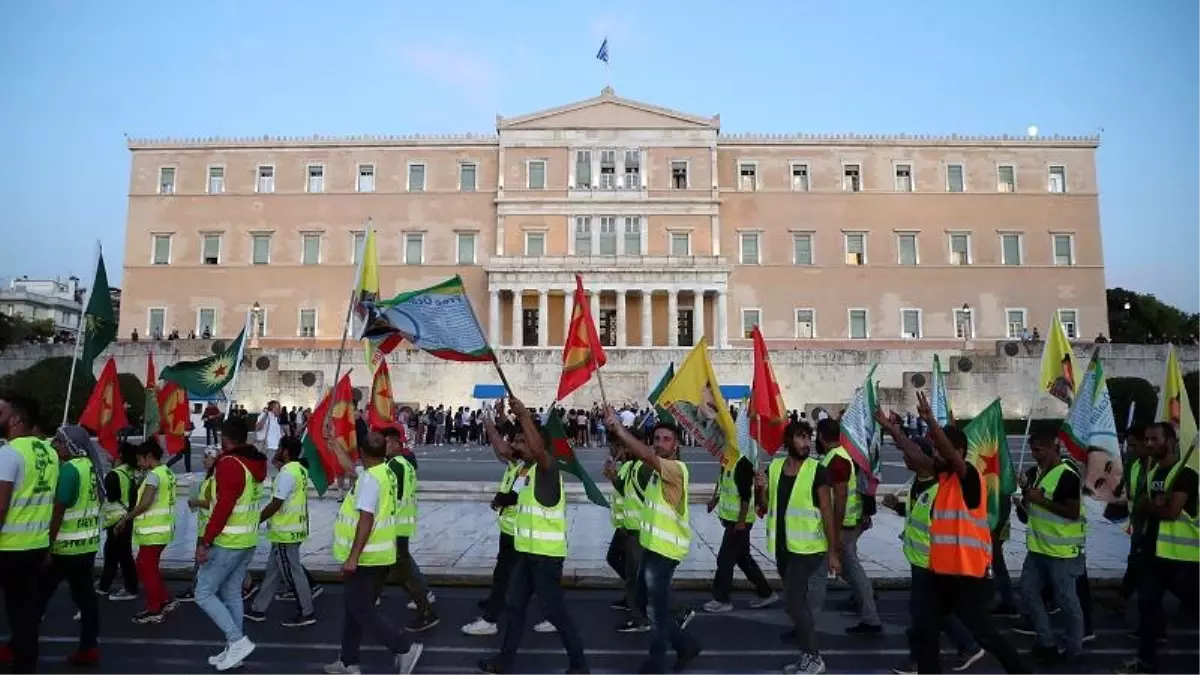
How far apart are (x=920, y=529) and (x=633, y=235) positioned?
39.9 metres

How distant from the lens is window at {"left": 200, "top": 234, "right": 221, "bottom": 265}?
151 ft

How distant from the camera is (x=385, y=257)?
45.2 metres

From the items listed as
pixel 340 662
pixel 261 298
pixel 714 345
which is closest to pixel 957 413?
pixel 714 345

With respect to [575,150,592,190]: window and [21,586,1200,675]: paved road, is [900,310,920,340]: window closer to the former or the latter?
[575,150,592,190]: window

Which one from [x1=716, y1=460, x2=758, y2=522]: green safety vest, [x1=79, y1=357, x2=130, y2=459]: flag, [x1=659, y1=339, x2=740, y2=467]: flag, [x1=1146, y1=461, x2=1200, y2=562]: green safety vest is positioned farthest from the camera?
[x1=79, y1=357, x2=130, y2=459]: flag

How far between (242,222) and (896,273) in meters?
36.9

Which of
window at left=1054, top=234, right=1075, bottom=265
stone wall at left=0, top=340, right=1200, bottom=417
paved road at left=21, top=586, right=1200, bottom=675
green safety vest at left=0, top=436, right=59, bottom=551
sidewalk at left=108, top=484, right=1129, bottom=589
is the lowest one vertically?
paved road at left=21, top=586, right=1200, bottom=675

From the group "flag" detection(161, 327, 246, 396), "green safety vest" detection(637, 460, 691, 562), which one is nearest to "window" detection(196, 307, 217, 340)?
"flag" detection(161, 327, 246, 396)

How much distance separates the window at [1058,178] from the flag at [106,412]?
48.7 meters

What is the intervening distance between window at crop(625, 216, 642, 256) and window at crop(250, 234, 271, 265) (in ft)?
66.2

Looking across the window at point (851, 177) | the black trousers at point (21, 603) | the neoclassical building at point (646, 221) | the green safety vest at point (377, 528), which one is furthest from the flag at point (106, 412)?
the window at point (851, 177)

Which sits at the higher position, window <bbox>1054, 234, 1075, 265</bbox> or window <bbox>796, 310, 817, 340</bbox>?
window <bbox>1054, 234, 1075, 265</bbox>

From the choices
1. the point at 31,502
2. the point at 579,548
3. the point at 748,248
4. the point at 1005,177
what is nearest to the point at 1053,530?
the point at 579,548

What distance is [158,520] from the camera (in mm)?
6422
